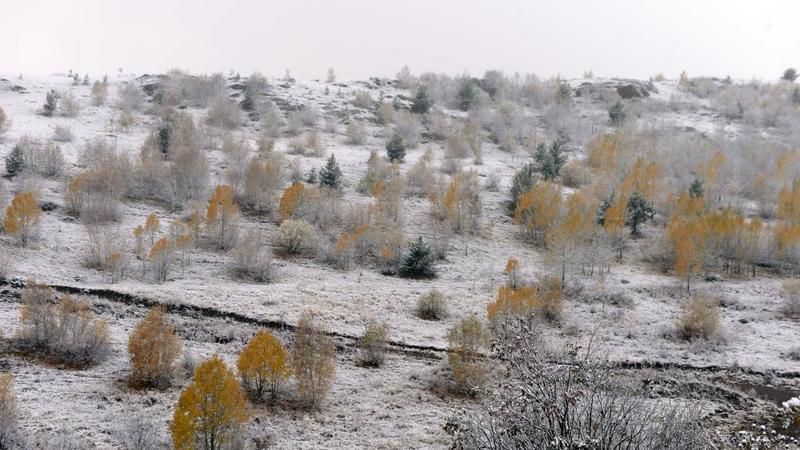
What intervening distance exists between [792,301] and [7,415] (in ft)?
86.8

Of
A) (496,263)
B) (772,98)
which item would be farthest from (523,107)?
(496,263)

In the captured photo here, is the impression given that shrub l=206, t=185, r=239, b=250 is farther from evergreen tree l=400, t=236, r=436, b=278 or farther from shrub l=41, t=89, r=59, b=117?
shrub l=41, t=89, r=59, b=117

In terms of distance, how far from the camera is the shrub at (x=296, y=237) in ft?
84.1

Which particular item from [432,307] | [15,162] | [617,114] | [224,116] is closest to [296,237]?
[432,307]

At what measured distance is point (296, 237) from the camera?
25609mm

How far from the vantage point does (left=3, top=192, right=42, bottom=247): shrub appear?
2036cm

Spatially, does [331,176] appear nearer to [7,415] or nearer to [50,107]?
[50,107]

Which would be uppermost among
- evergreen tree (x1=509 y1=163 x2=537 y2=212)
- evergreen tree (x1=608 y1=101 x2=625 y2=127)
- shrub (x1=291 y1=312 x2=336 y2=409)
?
evergreen tree (x1=608 y1=101 x2=625 y2=127)

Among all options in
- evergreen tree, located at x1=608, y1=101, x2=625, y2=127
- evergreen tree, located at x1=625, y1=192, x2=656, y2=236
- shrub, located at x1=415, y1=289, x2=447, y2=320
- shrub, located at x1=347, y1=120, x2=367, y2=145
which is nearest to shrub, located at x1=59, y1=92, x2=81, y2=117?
shrub, located at x1=347, y1=120, x2=367, y2=145

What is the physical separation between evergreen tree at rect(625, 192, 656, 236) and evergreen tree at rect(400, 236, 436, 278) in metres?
14.2

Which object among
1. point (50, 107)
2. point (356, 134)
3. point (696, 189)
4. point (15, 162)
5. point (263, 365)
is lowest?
point (263, 365)

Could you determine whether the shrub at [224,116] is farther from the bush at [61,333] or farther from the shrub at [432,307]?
the bush at [61,333]

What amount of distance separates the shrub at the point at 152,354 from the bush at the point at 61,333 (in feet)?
4.43

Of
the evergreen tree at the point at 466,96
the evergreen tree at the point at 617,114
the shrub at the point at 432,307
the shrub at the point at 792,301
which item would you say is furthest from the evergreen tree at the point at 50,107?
the evergreen tree at the point at 617,114
